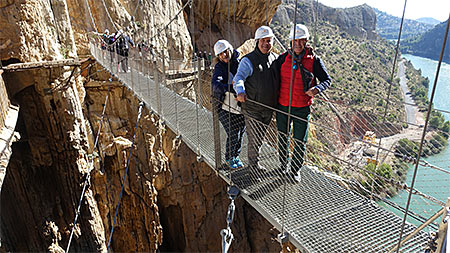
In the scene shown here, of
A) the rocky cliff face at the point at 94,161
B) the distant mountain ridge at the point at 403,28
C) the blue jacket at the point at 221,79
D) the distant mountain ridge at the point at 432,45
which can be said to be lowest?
the rocky cliff face at the point at 94,161

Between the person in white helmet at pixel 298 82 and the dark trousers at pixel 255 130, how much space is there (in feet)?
0.22

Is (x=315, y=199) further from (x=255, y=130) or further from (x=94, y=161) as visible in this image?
Answer: (x=94, y=161)

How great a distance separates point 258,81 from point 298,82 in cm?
17

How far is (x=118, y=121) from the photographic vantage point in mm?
4562

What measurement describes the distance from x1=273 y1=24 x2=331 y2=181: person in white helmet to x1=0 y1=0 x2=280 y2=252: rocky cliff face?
249cm

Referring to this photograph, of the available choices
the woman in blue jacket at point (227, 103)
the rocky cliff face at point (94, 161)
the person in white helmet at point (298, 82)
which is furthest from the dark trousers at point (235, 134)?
the rocky cliff face at point (94, 161)

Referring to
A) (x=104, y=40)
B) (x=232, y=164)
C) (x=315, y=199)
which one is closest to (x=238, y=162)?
(x=232, y=164)

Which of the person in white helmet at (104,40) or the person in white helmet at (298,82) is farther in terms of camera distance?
the person in white helmet at (104,40)

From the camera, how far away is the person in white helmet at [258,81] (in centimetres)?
127

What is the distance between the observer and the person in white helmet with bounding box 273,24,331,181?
1.21 m

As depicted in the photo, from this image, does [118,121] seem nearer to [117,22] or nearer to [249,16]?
[117,22]

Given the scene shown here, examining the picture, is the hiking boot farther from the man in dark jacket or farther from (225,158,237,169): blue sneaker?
the man in dark jacket

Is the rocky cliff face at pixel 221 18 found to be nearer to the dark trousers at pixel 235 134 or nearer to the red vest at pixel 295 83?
the dark trousers at pixel 235 134

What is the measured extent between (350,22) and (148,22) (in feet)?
46.0
